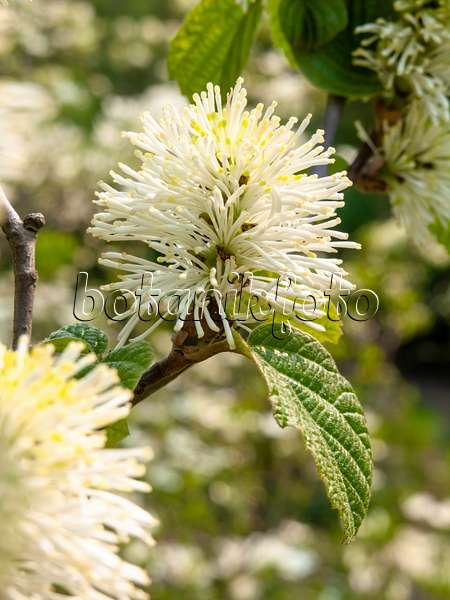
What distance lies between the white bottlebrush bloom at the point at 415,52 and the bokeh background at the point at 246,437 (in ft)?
3.61

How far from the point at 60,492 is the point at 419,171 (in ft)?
1.66

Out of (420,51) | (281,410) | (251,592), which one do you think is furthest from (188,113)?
(251,592)

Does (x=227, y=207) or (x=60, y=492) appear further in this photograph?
(x=227, y=207)

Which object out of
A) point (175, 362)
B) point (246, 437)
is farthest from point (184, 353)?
point (246, 437)

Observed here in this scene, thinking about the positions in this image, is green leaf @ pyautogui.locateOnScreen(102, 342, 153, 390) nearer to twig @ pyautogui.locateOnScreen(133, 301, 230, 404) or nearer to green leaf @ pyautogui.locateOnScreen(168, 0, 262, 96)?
twig @ pyautogui.locateOnScreen(133, 301, 230, 404)

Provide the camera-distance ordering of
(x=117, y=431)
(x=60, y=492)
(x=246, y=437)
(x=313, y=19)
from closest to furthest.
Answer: (x=60, y=492) → (x=117, y=431) → (x=313, y=19) → (x=246, y=437)

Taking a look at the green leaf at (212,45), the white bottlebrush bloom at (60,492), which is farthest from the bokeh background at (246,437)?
the white bottlebrush bloom at (60,492)

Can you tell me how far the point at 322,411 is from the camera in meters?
0.48

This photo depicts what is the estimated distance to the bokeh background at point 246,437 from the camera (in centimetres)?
211

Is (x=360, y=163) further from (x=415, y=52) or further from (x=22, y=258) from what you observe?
(x=22, y=258)

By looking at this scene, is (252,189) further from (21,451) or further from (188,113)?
(21,451)

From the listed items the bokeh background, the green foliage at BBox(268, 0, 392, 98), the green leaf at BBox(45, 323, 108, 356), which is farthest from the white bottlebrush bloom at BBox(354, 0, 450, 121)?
the bokeh background

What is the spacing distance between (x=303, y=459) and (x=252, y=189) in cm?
223

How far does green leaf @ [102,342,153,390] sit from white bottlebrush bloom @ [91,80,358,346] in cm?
3
